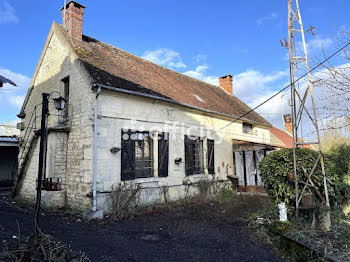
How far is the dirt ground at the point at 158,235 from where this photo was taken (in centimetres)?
458

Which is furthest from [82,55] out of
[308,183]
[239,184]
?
[239,184]

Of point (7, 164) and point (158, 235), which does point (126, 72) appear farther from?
point (7, 164)

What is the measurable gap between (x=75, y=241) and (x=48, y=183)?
151 centimetres

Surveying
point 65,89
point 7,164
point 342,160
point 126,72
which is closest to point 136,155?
point 126,72

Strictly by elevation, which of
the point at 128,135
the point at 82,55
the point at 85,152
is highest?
the point at 82,55

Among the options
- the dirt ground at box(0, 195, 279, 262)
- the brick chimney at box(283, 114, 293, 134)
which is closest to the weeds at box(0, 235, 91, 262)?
the dirt ground at box(0, 195, 279, 262)

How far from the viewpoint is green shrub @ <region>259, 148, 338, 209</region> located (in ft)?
19.3

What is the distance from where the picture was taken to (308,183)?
19.4ft

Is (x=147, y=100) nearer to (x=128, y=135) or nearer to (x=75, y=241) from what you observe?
(x=128, y=135)

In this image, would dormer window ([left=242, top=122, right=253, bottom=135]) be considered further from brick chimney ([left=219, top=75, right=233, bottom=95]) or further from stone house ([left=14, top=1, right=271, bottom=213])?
Answer: brick chimney ([left=219, top=75, right=233, bottom=95])

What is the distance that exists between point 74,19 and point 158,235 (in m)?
9.11

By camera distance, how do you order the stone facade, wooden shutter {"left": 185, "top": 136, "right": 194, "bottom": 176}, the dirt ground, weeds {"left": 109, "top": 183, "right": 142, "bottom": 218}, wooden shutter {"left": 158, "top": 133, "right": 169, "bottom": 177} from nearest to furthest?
1. the dirt ground
2. weeds {"left": 109, "top": 183, "right": 142, "bottom": 218}
3. the stone facade
4. wooden shutter {"left": 158, "top": 133, "right": 169, "bottom": 177}
5. wooden shutter {"left": 185, "top": 136, "right": 194, "bottom": 176}

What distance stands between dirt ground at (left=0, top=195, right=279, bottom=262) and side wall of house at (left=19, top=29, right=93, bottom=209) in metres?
1.03

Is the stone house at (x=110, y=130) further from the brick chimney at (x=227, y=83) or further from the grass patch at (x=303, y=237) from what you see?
the brick chimney at (x=227, y=83)
